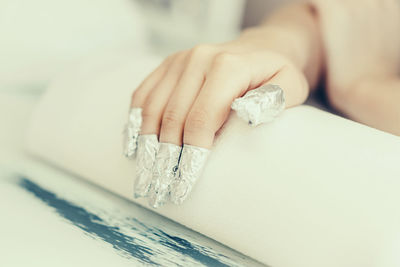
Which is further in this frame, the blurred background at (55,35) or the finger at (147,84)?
the blurred background at (55,35)

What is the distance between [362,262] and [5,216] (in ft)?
1.22

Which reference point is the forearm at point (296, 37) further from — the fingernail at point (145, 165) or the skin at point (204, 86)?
the fingernail at point (145, 165)

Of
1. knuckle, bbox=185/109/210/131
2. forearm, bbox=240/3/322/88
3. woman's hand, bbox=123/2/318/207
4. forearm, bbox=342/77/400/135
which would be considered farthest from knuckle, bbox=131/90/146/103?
forearm, bbox=342/77/400/135

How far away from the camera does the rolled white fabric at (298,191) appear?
39 cm

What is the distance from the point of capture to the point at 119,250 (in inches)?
17.1

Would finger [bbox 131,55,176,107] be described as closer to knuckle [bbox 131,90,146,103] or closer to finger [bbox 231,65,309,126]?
knuckle [bbox 131,90,146,103]

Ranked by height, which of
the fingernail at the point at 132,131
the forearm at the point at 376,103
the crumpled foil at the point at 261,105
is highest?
the forearm at the point at 376,103

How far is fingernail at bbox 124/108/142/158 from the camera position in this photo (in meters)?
0.51

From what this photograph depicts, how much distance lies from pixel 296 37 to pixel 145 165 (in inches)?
A: 15.7

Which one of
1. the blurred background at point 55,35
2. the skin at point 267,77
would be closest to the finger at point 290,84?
the skin at point 267,77

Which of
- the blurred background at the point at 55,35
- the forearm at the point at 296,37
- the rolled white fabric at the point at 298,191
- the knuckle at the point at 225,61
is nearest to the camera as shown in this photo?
the rolled white fabric at the point at 298,191

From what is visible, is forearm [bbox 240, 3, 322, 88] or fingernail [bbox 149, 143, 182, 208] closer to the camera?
fingernail [bbox 149, 143, 182, 208]

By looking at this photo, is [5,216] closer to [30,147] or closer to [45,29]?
[30,147]

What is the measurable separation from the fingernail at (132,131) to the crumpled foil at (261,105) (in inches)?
5.3
